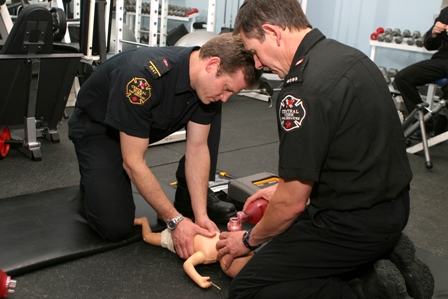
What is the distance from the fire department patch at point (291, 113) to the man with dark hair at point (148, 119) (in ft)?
1.55

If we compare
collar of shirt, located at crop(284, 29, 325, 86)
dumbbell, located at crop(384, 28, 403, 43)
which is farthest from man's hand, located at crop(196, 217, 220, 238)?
dumbbell, located at crop(384, 28, 403, 43)

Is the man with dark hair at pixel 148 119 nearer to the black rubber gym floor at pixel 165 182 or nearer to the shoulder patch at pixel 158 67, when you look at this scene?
the shoulder patch at pixel 158 67

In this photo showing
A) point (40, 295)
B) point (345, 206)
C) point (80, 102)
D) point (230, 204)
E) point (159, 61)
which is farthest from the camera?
point (230, 204)

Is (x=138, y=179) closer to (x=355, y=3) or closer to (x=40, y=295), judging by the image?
(x=40, y=295)

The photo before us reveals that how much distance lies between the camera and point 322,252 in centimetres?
152

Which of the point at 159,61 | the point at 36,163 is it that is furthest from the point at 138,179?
the point at 36,163

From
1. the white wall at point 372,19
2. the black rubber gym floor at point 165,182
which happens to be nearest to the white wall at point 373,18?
the white wall at point 372,19

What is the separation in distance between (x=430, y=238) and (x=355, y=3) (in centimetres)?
468

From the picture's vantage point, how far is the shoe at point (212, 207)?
2340 millimetres

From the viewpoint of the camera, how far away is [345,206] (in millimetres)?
1447

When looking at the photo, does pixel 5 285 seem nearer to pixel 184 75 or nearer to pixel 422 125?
pixel 184 75

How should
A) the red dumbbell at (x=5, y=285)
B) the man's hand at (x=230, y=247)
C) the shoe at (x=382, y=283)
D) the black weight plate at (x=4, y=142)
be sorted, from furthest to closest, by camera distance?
the black weight plate at (x=4, y=142) → the man's hand at (x=230, y=247) → the red dumbbell at (x=5, y=285) → the shoe at (x=382, y=283)

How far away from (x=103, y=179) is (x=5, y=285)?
665 millimetres

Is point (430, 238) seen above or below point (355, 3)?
below
